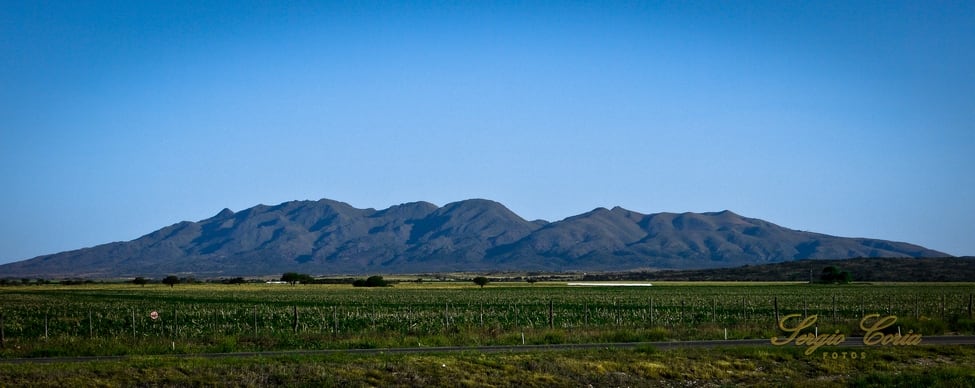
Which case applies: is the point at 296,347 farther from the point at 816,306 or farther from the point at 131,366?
the point at 816,306

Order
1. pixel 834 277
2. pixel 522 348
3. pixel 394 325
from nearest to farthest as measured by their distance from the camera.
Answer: pixel 522 348 → pixel 394 325 → pixel 834 277

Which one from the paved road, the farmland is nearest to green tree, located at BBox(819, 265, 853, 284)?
the farmland

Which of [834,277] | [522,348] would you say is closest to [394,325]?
[522,348]

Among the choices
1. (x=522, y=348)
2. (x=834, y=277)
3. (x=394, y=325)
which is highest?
(x=522, y=348)

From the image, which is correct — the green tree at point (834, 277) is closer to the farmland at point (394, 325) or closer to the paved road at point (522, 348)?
the farmland at point (394, 325)

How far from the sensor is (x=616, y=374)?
2725cm

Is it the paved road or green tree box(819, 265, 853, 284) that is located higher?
the paved road

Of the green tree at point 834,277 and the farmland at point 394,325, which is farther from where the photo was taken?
the green tree at point 834,277

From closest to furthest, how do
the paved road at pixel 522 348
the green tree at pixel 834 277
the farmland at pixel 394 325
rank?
the paved road at pixel 522 348 < the farmland at pixel 394 325 < the green tree at pixel 834 277

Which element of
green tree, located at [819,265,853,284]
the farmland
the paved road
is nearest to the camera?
the paved road

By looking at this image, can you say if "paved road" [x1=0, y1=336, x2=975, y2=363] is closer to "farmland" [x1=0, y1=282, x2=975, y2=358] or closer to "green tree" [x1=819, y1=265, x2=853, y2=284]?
"farmland" [x1=0, y1=282, x2=975, y2=358]

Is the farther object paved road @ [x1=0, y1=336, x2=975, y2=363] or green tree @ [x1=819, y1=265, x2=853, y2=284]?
green tree @ [x1=819, y1=265, x2=853, y2=284]

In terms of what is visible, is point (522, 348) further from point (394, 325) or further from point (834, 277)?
point (834, 277)

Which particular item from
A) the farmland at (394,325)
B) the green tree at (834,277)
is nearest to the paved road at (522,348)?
the farmland at (394,325)
